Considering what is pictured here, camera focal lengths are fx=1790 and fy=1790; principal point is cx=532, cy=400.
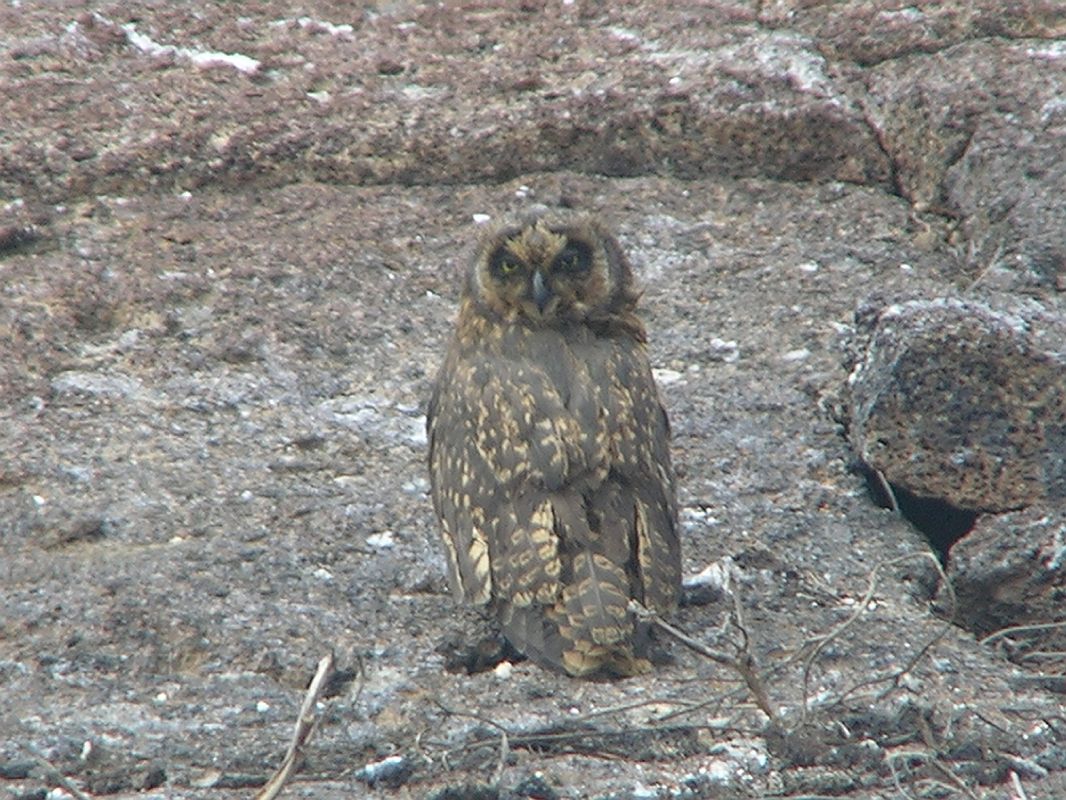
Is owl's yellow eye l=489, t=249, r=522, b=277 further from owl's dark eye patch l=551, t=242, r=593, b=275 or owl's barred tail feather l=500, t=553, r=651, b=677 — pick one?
owl's barred tail feather l=500, t=553, r=651, b=677

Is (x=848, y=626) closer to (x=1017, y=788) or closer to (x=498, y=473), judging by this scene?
(x=1017, y=788)

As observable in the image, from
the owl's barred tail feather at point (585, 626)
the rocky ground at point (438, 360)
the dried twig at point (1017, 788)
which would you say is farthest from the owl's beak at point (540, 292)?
the dried twig at point (1017, 788)

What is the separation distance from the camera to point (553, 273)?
4.88m

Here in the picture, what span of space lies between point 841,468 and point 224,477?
62.5 inches

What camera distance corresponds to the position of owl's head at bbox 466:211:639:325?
4.86m

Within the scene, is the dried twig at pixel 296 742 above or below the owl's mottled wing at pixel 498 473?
above

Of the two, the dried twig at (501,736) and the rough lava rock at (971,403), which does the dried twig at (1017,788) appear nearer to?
the dried twig at (501,736)

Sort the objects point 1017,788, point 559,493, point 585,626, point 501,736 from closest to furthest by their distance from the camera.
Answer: point 1017,788, point 501,736, point 585,626, point 559,493

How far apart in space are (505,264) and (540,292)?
0.13 meters

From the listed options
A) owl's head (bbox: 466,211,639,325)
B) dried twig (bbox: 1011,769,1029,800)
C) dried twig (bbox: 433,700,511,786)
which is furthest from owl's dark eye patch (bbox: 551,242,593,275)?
dried twig (bbox: 1011,769,1029,800)

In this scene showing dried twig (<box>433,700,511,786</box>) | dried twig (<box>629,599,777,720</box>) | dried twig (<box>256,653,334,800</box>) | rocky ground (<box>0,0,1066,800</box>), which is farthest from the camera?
rocky ground (<box>0,0,1066,800</box>)

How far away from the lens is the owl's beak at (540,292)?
16.0 feet

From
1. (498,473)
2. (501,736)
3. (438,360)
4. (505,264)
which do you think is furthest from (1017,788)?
(438,360)

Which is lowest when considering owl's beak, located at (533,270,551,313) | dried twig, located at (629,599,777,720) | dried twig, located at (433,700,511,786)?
dried twig, located at (433,700,511,786)
